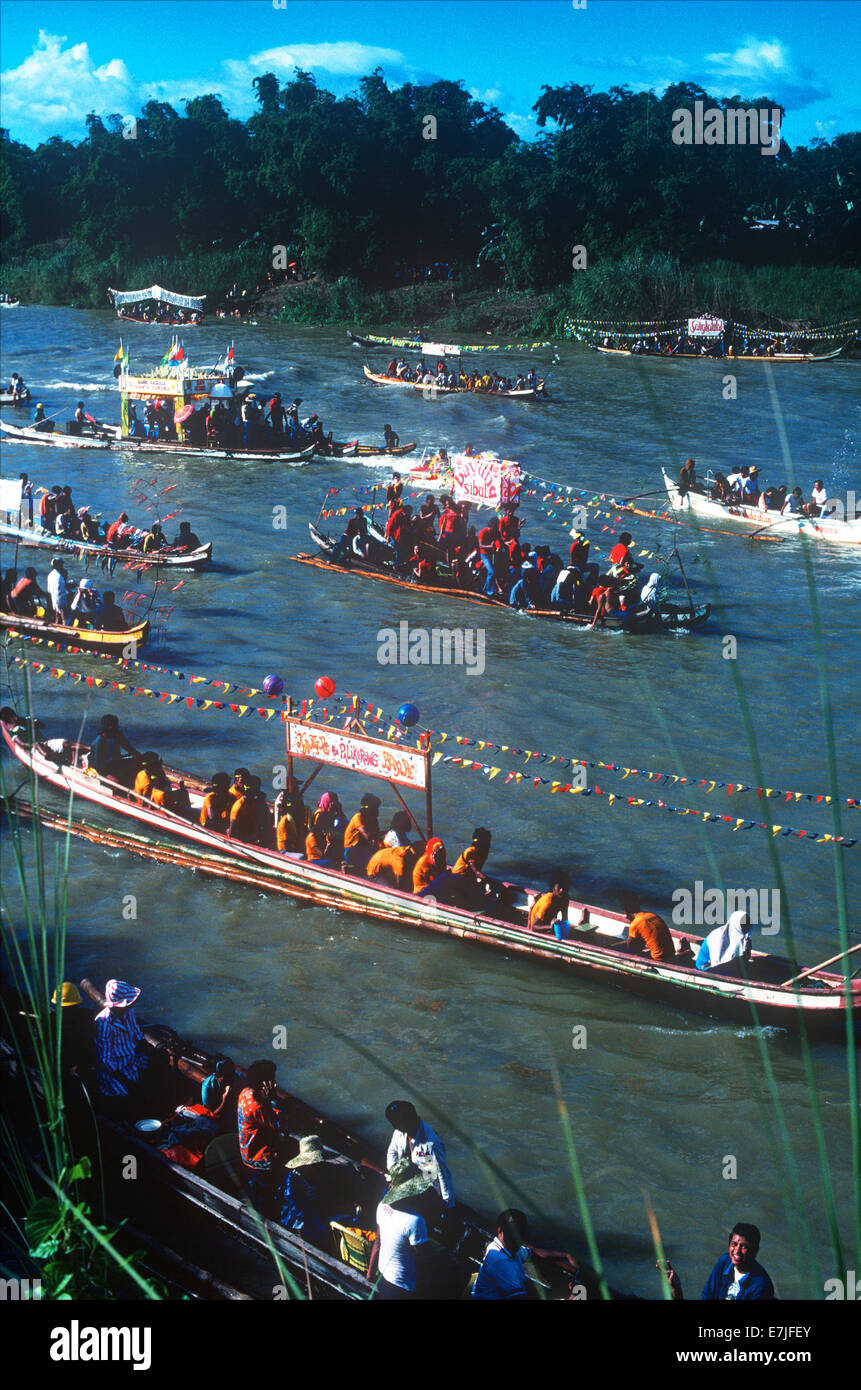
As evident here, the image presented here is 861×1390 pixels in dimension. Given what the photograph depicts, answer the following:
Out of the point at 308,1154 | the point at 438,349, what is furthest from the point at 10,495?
the point at 438,349

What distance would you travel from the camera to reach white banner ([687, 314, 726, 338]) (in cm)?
5966

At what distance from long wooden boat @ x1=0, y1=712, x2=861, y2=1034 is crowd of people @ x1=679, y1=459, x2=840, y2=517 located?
1909 cm

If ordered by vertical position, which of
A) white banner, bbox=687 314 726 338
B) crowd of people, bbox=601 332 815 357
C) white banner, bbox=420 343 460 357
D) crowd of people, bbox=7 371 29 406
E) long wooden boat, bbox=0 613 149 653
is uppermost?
white banner, bbox=687 314 726 338

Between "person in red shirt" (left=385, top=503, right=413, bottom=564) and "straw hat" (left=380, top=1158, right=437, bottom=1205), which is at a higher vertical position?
"person in red shirt" (left=385, top=503, right=413, bottom=564)

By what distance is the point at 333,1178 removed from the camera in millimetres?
8797

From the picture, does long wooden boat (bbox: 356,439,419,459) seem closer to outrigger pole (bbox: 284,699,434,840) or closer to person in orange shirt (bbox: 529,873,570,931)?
outrigger pole (bbox: 284,699,434,840)

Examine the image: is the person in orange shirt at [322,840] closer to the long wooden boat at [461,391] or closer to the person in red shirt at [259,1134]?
the person in red shirt at [259,1134]

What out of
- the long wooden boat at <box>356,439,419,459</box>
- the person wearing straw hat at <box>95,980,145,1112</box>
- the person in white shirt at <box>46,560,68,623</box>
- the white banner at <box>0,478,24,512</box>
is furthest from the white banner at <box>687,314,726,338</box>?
the person wearing straw hat at <box>95,980,145,1112</box>

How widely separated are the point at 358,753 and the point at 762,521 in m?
21.0

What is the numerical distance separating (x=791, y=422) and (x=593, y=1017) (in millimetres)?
37407

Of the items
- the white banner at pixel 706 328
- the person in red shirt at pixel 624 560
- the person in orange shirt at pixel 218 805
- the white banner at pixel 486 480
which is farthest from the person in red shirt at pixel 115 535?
the white banner at pixel 706 328

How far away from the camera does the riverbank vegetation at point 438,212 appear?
217 ft
